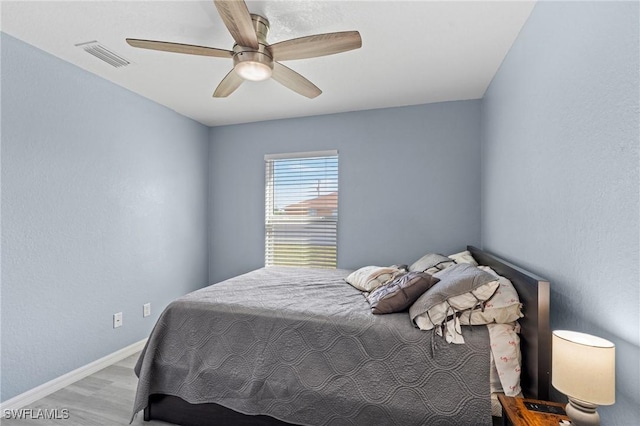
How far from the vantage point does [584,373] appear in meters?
0.97

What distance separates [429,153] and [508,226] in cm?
134

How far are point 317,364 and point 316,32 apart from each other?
2089mm

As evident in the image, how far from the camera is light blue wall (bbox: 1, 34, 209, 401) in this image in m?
2.19

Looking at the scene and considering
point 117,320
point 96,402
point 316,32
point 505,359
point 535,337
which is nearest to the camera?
point 535,337

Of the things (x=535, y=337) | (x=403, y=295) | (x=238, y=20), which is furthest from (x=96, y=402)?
(x=535, y=337)

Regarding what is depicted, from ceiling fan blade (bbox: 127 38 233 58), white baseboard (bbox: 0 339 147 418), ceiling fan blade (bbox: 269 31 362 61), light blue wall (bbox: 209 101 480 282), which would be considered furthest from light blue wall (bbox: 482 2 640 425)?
white baseboard (bbox: 0 339 147 418)

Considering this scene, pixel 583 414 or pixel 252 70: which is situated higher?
pixel 252 70

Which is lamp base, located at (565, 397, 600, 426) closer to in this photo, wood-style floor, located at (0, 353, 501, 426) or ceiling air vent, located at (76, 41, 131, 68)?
wood-style floor, located at (0, 353, 501, 426)

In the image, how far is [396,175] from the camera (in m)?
3.56

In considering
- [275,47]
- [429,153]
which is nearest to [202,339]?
[275,47]

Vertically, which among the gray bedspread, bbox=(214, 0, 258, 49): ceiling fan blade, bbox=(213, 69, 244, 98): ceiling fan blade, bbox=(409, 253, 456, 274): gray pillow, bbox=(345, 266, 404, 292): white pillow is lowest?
the gray bedspread

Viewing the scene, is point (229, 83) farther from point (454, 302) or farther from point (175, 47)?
point (454, 302)

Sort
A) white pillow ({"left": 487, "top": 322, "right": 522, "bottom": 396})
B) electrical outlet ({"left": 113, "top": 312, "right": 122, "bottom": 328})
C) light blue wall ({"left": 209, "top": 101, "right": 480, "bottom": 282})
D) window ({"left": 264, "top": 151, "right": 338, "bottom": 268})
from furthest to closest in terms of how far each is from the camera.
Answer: window ({"left": 264, "top": 151, "right": 338, "bottom": 268}) → light blue wall ({"left": 209, "top": 101, "right": 480, "bottom": 282}) → electrical outlet ({"left": 113, "top": 312, "right": 122, "bottom": 328}) → white pillow ({"left": 487, "top": 322, "right": 522, "bottom": 396})

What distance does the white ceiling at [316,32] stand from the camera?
187 centimetres
